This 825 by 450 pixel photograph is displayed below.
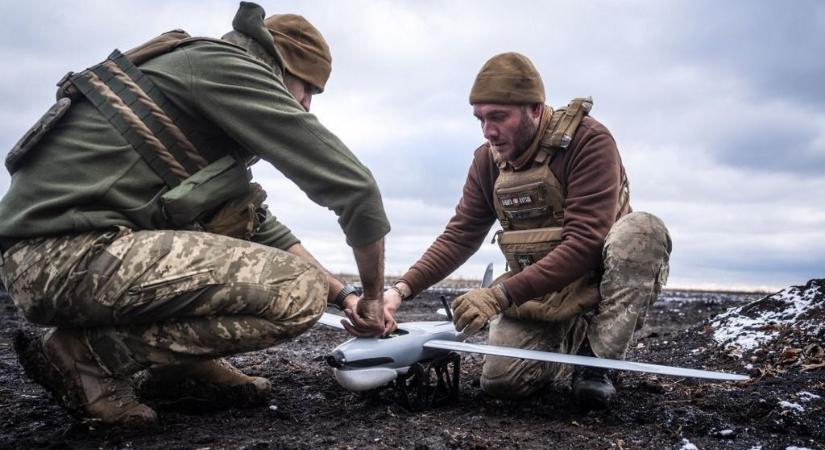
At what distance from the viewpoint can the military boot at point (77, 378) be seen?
3160 millimetres

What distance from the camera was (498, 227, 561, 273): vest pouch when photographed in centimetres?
420

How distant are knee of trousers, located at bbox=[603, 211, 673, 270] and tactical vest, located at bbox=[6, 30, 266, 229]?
6.93 feet

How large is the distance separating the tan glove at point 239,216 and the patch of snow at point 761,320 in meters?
4.16

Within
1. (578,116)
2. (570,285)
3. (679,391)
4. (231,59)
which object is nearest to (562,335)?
(570,285)

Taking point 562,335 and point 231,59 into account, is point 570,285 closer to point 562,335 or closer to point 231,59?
point 562,335

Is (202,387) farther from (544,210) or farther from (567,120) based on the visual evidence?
(567,120)

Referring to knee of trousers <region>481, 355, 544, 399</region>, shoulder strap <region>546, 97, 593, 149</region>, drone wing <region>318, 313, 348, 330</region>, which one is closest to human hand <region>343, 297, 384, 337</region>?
drone wing <region>318, 313, 348, 330</region>

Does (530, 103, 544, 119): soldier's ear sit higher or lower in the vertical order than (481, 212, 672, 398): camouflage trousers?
higher

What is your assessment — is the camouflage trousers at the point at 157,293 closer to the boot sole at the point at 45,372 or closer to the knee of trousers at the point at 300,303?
the knee of trousers at the point at 300,303

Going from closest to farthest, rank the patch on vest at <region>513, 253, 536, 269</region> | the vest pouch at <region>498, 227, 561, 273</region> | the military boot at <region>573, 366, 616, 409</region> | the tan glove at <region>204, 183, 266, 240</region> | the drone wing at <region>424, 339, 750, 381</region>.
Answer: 1. the drone wing at <region>424, 339, 750, 381</region>
2. the tan glove at <region>204, 183, 266, 240</region>
3. the military boot at <region>573, 366, 616, 409</region>
4. the vest pouch at <region>498, 227, 561, 273</region>
5. the patch on vest at <region>513, 253, 536, 269</region>

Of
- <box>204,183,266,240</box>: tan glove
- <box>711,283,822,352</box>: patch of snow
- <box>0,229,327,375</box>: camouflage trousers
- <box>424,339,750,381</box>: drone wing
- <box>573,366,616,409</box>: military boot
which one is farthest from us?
<box>711,283,822,352</box>: patch of snow

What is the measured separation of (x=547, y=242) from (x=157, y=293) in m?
2.27

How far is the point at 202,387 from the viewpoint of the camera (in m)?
3.83

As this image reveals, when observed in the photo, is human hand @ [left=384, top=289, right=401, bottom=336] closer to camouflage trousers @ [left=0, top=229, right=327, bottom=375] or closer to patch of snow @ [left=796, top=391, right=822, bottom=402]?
camouflage trousers @ [left=0, top=229, right=327, bottom=375]
